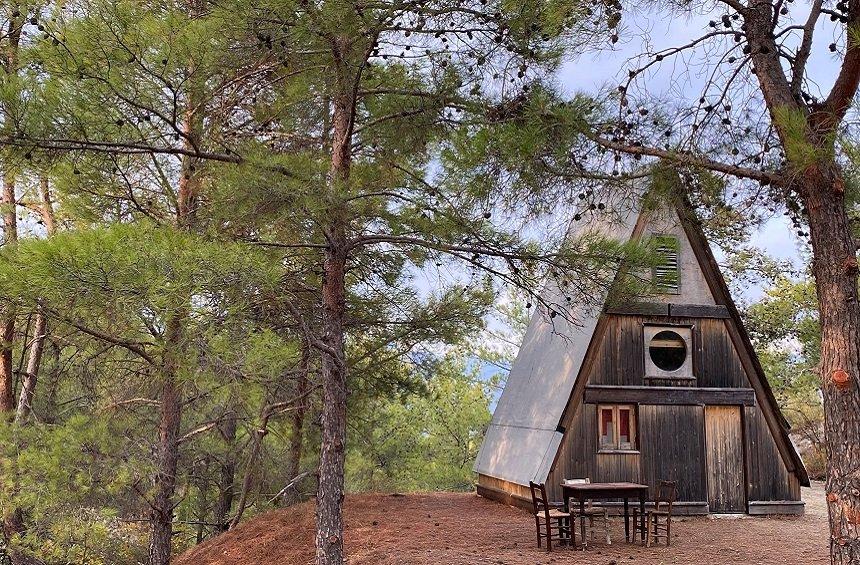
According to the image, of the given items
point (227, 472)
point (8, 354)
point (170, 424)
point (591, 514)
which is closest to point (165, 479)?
point (170, 424)

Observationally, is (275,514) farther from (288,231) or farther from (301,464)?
(288,231)

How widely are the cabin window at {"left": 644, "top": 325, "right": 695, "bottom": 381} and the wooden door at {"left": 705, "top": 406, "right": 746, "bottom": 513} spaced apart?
2.70 feet

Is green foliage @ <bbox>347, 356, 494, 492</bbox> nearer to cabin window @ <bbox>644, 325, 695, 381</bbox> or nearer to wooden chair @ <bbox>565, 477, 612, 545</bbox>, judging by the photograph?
wooden chair @ <bbox>565, 477, 612, 545</bbox>

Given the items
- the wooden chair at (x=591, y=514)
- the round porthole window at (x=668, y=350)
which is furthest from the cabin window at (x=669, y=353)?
the wooden chair at (x=591, y=514)

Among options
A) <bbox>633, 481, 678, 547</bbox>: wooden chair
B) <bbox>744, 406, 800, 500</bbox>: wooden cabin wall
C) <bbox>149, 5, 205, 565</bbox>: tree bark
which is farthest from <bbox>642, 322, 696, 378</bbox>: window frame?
<bbox>149, 5, 205, 565</bbox>: tree bark

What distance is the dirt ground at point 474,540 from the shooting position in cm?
877

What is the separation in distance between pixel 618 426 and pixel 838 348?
6.75 metres

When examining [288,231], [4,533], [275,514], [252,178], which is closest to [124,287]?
[252,178]

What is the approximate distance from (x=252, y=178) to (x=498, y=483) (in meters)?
8.99

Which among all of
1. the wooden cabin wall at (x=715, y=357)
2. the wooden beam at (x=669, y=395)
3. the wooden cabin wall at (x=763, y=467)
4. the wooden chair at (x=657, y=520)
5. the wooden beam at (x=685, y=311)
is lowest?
the wooden chair at (x=657, y=520)

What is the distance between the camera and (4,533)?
35.7ft

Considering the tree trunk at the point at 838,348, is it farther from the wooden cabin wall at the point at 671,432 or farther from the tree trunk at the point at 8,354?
the tree trunk at the point at 8,354

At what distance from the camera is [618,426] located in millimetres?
12539

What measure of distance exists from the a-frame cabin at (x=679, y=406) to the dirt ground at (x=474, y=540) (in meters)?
0.62
